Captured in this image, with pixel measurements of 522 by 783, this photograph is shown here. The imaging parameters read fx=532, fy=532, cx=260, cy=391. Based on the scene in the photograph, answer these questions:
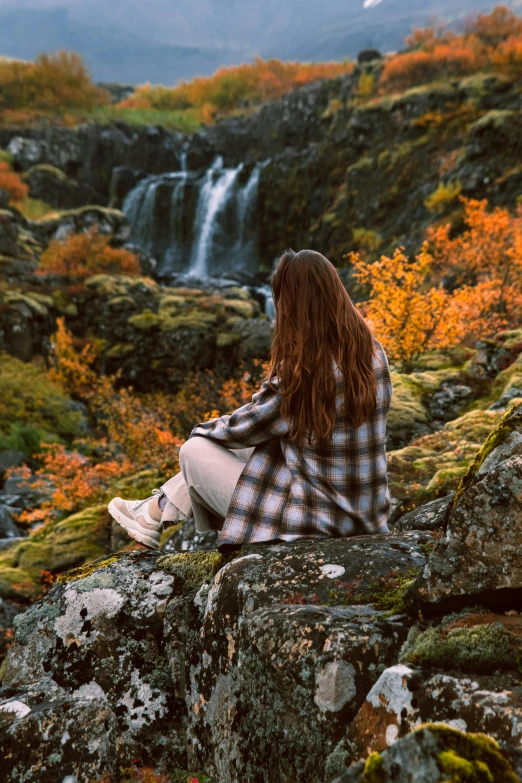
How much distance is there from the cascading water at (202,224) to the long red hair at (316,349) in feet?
110

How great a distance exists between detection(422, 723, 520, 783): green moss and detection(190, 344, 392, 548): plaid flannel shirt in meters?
1.82

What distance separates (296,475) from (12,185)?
4228 cm

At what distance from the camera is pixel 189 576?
11.5ft

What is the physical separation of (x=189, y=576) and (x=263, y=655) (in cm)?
133

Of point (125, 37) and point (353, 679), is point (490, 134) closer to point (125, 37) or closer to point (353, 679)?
point (353, 679)

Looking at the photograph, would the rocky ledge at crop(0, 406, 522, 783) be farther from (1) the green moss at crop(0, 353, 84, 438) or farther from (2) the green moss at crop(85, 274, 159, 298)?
(2) the green moss at crop(85, 274, 159, 298)

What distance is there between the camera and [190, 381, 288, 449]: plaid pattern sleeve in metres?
3.12

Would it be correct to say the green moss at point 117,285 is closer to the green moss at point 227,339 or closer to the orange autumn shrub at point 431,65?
the green moss at point 227,339

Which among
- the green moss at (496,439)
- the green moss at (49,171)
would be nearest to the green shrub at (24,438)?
the green moss at (496,439)

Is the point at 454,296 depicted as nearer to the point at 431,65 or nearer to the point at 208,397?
the point at 208,397

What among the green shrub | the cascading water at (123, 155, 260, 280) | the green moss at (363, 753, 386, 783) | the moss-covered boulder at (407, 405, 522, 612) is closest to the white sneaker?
the moss-covered boulder at (407, 405, 522, 612)

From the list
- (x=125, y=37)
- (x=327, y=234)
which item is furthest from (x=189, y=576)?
(x=125, y=37)

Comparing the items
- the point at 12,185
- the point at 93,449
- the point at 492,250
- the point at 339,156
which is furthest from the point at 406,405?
the point at 12,185

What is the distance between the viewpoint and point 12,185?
1503 inches
